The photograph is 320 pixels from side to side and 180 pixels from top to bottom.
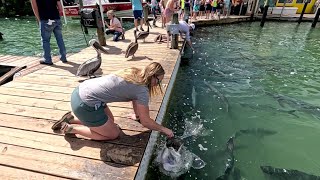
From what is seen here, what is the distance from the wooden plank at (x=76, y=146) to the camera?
9.23 ft

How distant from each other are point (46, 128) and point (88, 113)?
0.94 m

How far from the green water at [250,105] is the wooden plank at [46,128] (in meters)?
0.61

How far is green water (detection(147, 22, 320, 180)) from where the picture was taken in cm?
433

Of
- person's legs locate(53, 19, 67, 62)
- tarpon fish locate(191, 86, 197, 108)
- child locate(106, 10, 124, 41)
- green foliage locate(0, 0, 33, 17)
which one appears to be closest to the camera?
person's legs locate(53, 19, 67, 62)

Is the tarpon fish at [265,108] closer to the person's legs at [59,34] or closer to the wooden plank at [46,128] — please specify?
the wooden plank at [46,128]

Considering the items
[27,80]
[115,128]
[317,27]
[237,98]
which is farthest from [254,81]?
[317,27]

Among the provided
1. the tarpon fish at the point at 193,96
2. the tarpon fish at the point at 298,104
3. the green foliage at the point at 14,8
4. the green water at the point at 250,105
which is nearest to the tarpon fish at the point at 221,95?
the green water at the point at 250,105

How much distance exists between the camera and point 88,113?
2.83 m

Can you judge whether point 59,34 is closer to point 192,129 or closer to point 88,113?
point 88,113

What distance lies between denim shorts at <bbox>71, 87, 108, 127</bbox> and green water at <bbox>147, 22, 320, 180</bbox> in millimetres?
1166

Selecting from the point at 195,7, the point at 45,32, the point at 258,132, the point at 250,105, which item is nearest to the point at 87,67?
the point at 45,32

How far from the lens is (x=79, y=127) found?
10.3ft

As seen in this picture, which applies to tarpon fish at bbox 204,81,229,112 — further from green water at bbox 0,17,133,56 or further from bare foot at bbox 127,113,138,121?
green water at bbox 0,17,133,56

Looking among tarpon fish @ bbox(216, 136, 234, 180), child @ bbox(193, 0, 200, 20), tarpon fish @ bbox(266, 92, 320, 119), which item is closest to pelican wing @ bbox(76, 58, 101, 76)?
tarpon fish @ bbox(216, 136, 234, 180)
